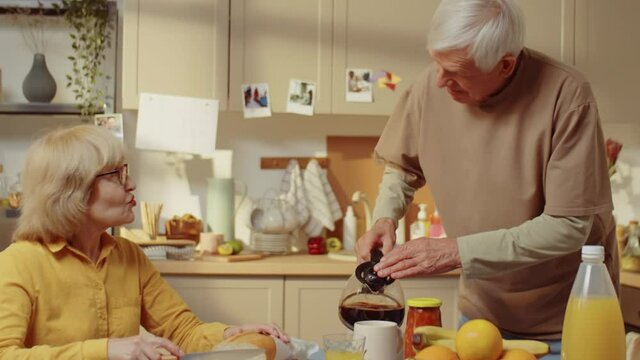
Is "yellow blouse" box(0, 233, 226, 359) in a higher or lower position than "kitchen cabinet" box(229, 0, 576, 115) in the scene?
lower

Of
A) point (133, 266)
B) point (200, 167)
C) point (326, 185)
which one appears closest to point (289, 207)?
point (326, 185)

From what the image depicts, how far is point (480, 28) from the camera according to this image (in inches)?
71.4

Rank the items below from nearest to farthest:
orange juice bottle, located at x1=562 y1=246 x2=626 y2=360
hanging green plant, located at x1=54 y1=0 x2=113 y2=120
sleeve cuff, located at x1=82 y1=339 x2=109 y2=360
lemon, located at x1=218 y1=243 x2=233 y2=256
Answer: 1. orange juice bottle, located at x1=562 y1=246 x2=626 y2=360
2. sleeve cuff, located at x1=82 y1=339 x2=109 y2=360
3. lemon, located at x1=218 y1=243 x2=233 y2=256
4. hanging green plant, located at x1=54 y1=0 x2=113 y2=120

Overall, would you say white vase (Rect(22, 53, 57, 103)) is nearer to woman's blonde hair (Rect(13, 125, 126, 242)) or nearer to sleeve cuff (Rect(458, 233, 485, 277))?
woman's blonde hair (Rect(13, 125, 126, 242))

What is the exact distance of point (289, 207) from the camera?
3.53m

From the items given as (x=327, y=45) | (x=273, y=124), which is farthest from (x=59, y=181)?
(x=273, y=124)

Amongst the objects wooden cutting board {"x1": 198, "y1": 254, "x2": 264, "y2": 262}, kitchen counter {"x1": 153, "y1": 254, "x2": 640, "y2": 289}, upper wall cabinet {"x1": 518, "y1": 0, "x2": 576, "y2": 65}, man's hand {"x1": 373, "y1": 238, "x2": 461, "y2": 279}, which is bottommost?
kitchen counter {"x1": 153, "y1": 254, "x2": 640, "y2": 289}

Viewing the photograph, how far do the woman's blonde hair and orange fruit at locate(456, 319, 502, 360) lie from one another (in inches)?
34.0

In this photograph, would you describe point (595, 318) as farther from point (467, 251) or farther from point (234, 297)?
point (234, 297)

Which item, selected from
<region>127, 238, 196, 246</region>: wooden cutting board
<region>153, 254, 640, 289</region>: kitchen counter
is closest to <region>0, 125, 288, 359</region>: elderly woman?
<region>153, 254, 640, 289</region>: kitchen counter

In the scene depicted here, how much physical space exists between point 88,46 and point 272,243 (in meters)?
1.08

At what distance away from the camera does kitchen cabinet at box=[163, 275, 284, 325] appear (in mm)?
3193

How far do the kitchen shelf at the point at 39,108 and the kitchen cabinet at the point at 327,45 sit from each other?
658mm

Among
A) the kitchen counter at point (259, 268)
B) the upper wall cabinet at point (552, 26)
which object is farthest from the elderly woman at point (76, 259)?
the upper wall cabinet at point (552, 26)
